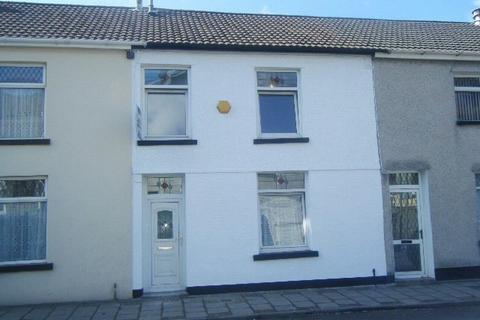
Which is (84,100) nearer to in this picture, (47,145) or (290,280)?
(47,145)

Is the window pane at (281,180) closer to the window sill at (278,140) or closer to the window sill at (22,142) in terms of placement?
the window sill at (278,140)

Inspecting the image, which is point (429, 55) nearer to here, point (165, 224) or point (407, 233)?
point (407, 233)

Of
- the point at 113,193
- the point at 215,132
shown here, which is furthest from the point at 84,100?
the point at 215,132

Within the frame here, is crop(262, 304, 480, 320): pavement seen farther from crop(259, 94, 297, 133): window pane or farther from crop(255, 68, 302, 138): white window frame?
crop(259, 94, 297, 133): window pane

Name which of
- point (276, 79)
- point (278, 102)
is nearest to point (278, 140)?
point (278, 102)

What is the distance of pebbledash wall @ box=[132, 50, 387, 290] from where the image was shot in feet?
36.1

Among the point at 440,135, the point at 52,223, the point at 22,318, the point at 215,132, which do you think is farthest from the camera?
the point at 440,135

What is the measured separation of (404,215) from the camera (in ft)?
40.0

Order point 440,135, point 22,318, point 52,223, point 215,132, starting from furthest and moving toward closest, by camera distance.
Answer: point 440,135, point 215,132, point 52,223, point 22,318

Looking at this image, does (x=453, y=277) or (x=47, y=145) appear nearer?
(x=47, y=145)

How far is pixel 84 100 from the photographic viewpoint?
10945 mm

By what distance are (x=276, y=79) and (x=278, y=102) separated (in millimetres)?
559

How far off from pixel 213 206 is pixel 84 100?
3.73m

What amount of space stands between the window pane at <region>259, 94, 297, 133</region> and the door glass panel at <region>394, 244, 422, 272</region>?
12.9ft
